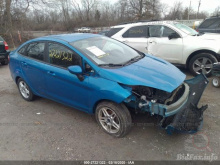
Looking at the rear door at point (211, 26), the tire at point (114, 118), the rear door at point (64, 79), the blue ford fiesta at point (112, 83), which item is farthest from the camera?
the rear door at point (211, 26)

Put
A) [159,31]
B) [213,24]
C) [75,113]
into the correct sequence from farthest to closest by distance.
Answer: [213,24] → [159,31] → [75,113]

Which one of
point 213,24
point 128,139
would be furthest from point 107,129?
point 213,24

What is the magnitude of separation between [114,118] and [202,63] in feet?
12.1

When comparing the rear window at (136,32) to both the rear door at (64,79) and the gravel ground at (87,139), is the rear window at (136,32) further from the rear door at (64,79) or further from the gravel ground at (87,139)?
the rear door at (64,79)

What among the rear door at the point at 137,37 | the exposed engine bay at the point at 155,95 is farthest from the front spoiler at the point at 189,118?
the rear door at the point at 137,37

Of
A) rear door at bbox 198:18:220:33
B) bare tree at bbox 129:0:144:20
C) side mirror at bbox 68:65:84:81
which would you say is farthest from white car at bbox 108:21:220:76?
bare tree at bbox 129:0:144:20

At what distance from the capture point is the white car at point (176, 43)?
4.90 metres

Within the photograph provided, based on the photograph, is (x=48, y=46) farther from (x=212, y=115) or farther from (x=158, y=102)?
(x=212, y=115)

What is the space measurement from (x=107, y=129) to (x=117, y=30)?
4604mm

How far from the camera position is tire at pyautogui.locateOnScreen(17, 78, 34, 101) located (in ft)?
13.4

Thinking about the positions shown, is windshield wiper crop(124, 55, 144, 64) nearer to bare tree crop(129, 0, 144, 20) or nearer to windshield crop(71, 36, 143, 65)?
windshield crop(71, 36, 143, 65)

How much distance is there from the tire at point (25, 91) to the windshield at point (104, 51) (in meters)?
1.86

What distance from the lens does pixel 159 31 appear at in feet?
18.5

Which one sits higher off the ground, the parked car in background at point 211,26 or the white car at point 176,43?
the parked car in background at point 211,26
